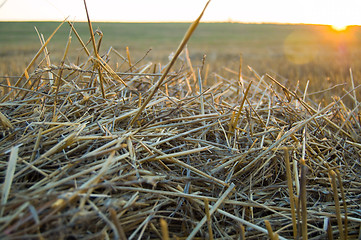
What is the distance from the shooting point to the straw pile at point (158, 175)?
2.64 ft

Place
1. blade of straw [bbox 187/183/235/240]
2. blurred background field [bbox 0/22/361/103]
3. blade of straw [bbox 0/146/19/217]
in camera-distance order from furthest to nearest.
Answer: blurred background field [bbox 0/22/361/103] → blade of straw [bbox 187/183/235/240] → blade of straw [bbox 0/146/19/217]

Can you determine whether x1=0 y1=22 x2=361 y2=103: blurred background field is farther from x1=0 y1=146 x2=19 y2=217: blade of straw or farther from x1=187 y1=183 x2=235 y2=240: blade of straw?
x1=187 y1=183 x2=235 y2=240: blade of straw

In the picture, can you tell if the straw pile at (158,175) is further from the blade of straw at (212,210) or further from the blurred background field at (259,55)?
the blurred background field at (259,55)

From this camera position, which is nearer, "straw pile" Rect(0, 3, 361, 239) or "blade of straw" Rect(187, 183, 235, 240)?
"straw pile" Rect(0, 3, 361, 239)

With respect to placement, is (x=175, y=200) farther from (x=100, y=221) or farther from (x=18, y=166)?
(x=18, y=166)

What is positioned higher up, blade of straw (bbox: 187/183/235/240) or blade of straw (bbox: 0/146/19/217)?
blade of straw (bbox: 0/146/19/217)

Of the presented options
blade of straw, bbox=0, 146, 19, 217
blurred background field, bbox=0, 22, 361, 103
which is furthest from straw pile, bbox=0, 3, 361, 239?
blurred background field, bbox=0, 22, 361, 103

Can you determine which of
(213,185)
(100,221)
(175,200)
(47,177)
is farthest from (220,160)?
(47,177)

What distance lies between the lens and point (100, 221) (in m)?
0.83

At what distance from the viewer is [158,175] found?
103 centimetres

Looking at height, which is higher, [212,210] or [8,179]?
[8,179]

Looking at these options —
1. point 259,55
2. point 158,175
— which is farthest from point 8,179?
point 259,55

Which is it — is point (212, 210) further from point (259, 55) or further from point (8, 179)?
point (259, 55)

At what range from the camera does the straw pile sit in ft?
2.64
